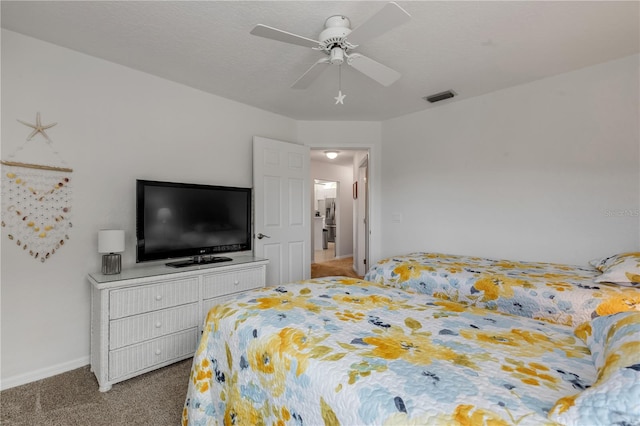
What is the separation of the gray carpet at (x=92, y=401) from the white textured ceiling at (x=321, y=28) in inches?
97.1

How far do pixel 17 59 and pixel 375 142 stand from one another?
11.6ft

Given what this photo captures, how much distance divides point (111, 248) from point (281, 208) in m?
1.82

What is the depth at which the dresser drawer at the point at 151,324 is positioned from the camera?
211cm

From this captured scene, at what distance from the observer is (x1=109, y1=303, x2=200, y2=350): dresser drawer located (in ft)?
6.93

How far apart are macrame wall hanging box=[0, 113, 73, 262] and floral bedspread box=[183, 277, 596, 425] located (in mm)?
1676

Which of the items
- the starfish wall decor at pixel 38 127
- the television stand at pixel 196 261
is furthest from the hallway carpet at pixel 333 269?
the starfish wall decor at pixel 38 127

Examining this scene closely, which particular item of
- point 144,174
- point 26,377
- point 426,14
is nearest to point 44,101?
point 144,174

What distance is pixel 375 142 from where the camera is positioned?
4145mm

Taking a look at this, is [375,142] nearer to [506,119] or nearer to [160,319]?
[506,119]

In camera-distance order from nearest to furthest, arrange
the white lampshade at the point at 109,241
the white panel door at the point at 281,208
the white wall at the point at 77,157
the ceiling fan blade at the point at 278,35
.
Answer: the ceiling fan blade at the point at 278,35, the white wall at the point at 77,157, the white lampshade at the point at 109,241, the white panel door at the point at 281,208

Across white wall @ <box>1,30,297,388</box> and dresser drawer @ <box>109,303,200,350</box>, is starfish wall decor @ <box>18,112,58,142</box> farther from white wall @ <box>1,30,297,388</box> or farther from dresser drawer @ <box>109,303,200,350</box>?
dresser drawer @ <box>109,303,200,350</box>

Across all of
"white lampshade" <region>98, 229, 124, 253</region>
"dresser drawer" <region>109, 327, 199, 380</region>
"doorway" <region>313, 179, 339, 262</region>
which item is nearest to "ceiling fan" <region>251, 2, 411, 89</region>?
"white lampshade" <region>98, 229, 124, 253</region>

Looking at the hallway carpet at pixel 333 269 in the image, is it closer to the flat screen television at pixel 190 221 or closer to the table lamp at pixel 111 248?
the flat screen television at pixel 190 221

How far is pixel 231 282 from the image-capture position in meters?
2.74
